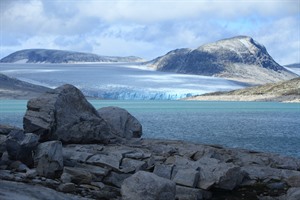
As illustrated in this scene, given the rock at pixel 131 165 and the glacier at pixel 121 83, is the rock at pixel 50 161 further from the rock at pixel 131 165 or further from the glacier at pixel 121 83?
the glacier at pixel 121 83

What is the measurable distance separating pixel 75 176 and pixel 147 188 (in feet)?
10.1

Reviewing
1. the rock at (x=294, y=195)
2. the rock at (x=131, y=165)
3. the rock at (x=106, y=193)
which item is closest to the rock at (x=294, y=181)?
the rock at (x=294, y=195)

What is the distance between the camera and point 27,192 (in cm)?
1223

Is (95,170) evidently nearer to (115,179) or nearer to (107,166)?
(107,166)

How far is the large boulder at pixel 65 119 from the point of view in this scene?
20344mm

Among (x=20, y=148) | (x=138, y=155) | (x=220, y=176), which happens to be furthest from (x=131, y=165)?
(x=20, y=148)

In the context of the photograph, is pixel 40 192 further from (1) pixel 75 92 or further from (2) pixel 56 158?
(1) pixel 75 92

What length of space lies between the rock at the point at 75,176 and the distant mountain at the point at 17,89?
133m

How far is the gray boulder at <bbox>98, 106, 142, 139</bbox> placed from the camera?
2531cm

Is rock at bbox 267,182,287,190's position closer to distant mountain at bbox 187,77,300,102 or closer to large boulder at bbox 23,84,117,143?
large boulder at bbox 23,84,117,143

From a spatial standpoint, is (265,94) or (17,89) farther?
(265,94)

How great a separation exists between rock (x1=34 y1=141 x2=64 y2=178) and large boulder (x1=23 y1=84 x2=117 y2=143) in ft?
13.6

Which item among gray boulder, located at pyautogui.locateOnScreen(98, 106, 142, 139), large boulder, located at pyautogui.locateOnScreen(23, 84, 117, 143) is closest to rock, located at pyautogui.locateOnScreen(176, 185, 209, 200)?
large boulder, located at pyautogui.locateOnScreen(23, 84, 117, 143)

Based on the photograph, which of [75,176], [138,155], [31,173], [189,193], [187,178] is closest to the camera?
[31,173]
